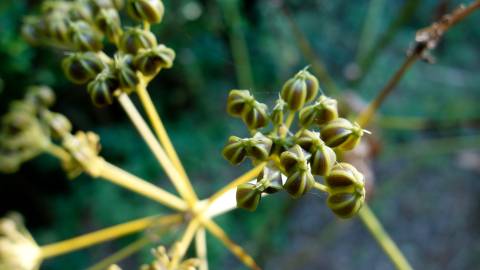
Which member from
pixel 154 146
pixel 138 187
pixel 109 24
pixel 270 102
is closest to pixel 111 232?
pixel 138 187

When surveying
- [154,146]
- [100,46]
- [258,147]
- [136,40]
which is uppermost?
[100,46]

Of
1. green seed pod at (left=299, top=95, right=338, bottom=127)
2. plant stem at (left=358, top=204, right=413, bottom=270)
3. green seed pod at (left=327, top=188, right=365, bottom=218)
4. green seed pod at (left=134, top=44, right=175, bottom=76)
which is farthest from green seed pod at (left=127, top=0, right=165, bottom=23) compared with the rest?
plant stem at (left=358, top=204, right=413, bottom=270)

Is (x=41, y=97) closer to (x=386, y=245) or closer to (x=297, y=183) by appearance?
(x=297, y=183)

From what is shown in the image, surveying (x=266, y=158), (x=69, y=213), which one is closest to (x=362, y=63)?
(x=266, y=158)

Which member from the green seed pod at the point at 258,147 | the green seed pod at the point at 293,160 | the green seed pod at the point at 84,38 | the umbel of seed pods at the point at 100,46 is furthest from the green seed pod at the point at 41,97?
the green seed pod at the point at 293,160

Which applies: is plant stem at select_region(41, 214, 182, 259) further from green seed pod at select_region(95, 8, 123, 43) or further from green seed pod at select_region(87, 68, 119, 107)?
green seed pod at select_region(95, 8, 123, 43)

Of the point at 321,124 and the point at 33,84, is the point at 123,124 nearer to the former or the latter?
the point at 33,84
